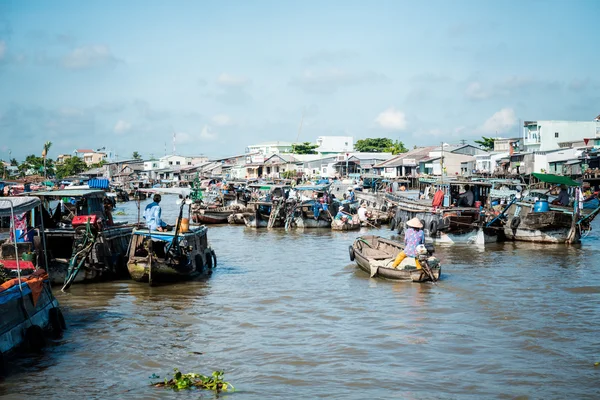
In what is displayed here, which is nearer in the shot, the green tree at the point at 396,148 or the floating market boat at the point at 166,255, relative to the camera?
the floating market boat at the point at 166,255

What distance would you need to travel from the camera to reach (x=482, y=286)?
15047mm

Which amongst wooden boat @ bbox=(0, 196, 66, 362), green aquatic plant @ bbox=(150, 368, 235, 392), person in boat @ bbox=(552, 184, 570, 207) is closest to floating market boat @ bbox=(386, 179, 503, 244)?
person in boat @ bbox=(552, 184, 570, 207)

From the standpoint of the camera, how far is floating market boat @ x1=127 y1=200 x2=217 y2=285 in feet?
46.6

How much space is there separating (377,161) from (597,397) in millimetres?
63453

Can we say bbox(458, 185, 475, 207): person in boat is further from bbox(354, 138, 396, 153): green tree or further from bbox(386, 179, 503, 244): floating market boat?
bbox(354, 138, 396, 153): green tree

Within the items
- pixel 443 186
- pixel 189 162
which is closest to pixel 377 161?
pixel 189 162

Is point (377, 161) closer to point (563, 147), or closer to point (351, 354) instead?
point (563, 147)

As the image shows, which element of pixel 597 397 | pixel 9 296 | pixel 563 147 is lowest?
pixel 597 397

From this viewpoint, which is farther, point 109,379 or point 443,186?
point 443,186

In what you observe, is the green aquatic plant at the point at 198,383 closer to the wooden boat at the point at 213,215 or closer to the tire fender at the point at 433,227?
the tire fender at the point at 433,227

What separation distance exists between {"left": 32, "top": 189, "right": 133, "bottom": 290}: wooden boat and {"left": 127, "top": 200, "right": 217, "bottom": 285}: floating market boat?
28.4 inches

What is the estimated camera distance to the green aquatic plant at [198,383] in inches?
323

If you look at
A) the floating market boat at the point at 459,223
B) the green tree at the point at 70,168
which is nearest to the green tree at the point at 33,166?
the green tree at the point at 70,168

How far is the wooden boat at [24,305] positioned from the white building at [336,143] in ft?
254
